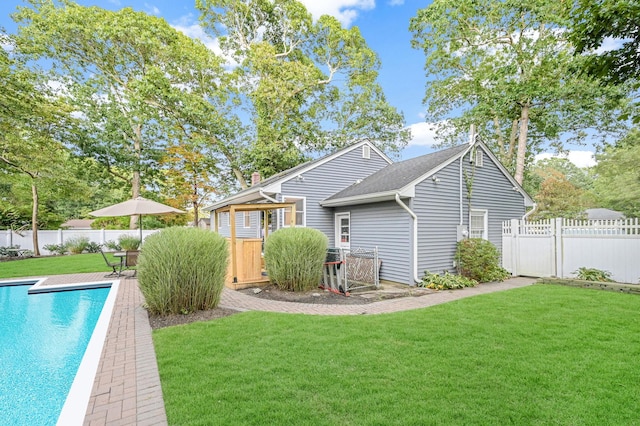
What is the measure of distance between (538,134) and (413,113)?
8.28 m

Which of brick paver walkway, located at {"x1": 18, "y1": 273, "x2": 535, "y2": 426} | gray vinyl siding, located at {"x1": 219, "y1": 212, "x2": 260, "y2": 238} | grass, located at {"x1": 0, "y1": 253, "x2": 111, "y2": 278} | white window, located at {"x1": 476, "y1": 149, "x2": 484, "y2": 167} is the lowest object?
grass, located at {"x1": 0, "y1": 253, "x2": 111, "y2": 278}

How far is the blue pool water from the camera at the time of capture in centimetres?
337

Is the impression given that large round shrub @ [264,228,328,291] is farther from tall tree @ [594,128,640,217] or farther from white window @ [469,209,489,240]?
tall tree @ [594,128,640,217]

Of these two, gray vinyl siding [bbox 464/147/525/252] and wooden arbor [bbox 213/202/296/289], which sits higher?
gray vinyl siding [bbox 464/147/525/252]

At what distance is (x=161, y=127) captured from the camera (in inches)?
886

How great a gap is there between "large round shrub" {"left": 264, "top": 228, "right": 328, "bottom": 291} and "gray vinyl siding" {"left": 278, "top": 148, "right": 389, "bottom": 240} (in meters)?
4.03

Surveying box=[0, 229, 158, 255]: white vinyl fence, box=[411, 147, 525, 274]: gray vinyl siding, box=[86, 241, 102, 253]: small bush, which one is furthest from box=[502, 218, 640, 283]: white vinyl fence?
box=[86, 241, 102, 253]: small bush

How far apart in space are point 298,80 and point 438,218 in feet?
53.4

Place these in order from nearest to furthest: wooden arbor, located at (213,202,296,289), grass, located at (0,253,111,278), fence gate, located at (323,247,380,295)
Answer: fence gate, located at (323,247,380,295)
wooden arbor, located at (213,202,296,289)
grass, located at (0,253,111,278)

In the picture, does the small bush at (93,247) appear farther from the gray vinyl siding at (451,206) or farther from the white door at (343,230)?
the gray vinyl siding at (451,206)

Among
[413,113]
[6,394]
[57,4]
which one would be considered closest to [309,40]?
[413,113]

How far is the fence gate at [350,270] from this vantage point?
8.18 m

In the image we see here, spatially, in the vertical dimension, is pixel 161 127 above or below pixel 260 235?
above

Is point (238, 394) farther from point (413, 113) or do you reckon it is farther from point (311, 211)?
point (413, 113)
